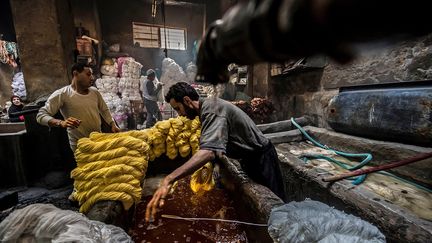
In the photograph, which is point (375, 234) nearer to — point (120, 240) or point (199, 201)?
point (120, 240)

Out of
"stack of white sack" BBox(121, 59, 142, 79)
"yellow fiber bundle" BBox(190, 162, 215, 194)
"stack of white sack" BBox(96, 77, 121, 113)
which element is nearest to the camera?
"yellow fiber bundle" BBox(190, 162, 215, 194)

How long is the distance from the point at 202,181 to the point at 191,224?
84 cm

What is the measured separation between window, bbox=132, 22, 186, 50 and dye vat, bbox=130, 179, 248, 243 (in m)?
15.1

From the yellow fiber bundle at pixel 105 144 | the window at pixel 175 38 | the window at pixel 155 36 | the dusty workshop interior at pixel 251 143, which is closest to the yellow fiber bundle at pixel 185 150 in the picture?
the dusty workshop interior at pixel 251 143

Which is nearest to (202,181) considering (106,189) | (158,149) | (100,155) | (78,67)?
(158,149)

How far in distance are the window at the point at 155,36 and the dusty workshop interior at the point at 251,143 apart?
9.93 m

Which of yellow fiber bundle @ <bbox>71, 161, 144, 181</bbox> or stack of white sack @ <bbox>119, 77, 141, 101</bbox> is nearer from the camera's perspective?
yellow fiber bundle @ <bbox>71, 161, 144, 181</bbox>

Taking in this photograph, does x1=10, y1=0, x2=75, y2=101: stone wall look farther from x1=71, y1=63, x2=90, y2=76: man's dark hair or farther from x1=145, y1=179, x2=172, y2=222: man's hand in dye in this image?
x1=145, y1=179, x2=172, y2=222: man's hand in dye

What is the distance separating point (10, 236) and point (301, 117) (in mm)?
5492

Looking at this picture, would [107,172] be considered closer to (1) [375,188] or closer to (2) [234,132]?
(2) [234,132]

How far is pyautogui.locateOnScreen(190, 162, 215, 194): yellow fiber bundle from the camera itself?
3047mm

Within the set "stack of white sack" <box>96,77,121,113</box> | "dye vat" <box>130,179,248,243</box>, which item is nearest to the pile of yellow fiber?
"dye vat" <box>130,179,248,243</box>

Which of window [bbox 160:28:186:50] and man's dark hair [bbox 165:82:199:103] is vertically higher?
window [bbox 160:28:186:50]

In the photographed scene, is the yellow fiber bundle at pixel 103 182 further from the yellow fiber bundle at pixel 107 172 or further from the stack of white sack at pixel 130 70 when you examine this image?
the stack of white sack at pixel 130 70
